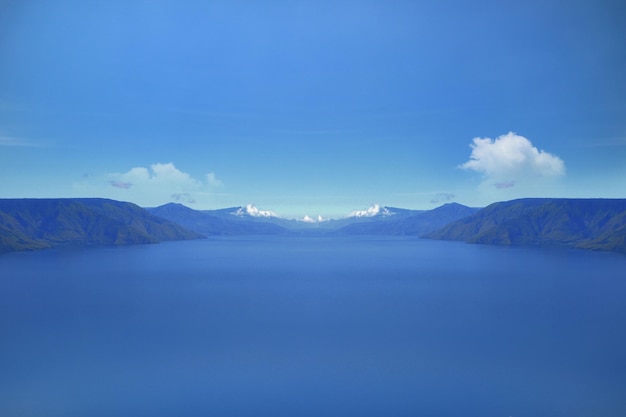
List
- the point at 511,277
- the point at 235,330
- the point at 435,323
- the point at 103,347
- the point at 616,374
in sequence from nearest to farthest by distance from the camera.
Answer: the point at 616,374 < the point at 103,347 < the point at 235,330 < the point at 435,323 < the point at 511,277

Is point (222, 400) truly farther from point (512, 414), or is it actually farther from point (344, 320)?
point (344, 320)

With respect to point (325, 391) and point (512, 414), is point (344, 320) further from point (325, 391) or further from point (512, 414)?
point (512, 414)

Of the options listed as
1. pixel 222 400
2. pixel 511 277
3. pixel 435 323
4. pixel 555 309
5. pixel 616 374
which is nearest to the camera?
pixel 222 400

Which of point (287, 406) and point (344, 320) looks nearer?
point (287, 406)

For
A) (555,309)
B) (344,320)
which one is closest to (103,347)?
(344,320)

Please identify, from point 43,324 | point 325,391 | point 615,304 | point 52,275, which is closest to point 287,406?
point 325,391

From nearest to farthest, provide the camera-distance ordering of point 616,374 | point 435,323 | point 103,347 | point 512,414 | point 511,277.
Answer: point 512,414
point 616,374
point 103,347
point 435,323
point 511,277
